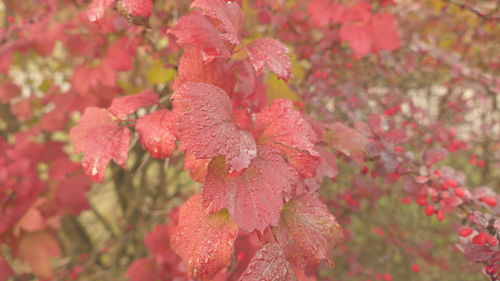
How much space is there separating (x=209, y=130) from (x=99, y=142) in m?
0.45

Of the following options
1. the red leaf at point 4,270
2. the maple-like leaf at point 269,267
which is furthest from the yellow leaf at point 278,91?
the red leaf at point 4,270

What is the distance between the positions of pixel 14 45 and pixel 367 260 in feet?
9.55

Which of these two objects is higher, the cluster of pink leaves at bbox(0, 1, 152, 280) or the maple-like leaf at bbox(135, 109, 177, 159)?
the maple-like leaf at bbox(135, 109, 177, 159)

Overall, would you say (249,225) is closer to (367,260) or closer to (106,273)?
(106,273)

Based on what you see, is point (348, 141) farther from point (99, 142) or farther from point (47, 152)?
point (47, 152)

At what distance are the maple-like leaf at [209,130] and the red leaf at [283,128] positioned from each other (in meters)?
0.13

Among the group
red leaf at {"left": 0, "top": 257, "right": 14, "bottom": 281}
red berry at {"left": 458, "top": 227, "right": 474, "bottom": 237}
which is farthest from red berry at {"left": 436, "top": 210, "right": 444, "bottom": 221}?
red leaf at {"left": 0, "top": 257, "right": 14, "bottom": 281}

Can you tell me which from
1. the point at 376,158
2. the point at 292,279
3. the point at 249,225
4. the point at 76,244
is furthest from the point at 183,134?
the point at 76,244

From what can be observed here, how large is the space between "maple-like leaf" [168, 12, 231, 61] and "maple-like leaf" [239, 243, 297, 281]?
0.48 meters

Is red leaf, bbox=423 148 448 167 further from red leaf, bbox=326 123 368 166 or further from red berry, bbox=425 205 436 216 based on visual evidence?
red leaf, bbox=326 123 368 166

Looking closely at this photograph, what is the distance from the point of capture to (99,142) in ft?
3.66

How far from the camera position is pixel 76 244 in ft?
11.3

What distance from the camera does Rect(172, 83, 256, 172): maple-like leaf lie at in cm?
80

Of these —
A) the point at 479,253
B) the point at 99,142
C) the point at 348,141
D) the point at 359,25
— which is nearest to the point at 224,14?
the point at 99,142
